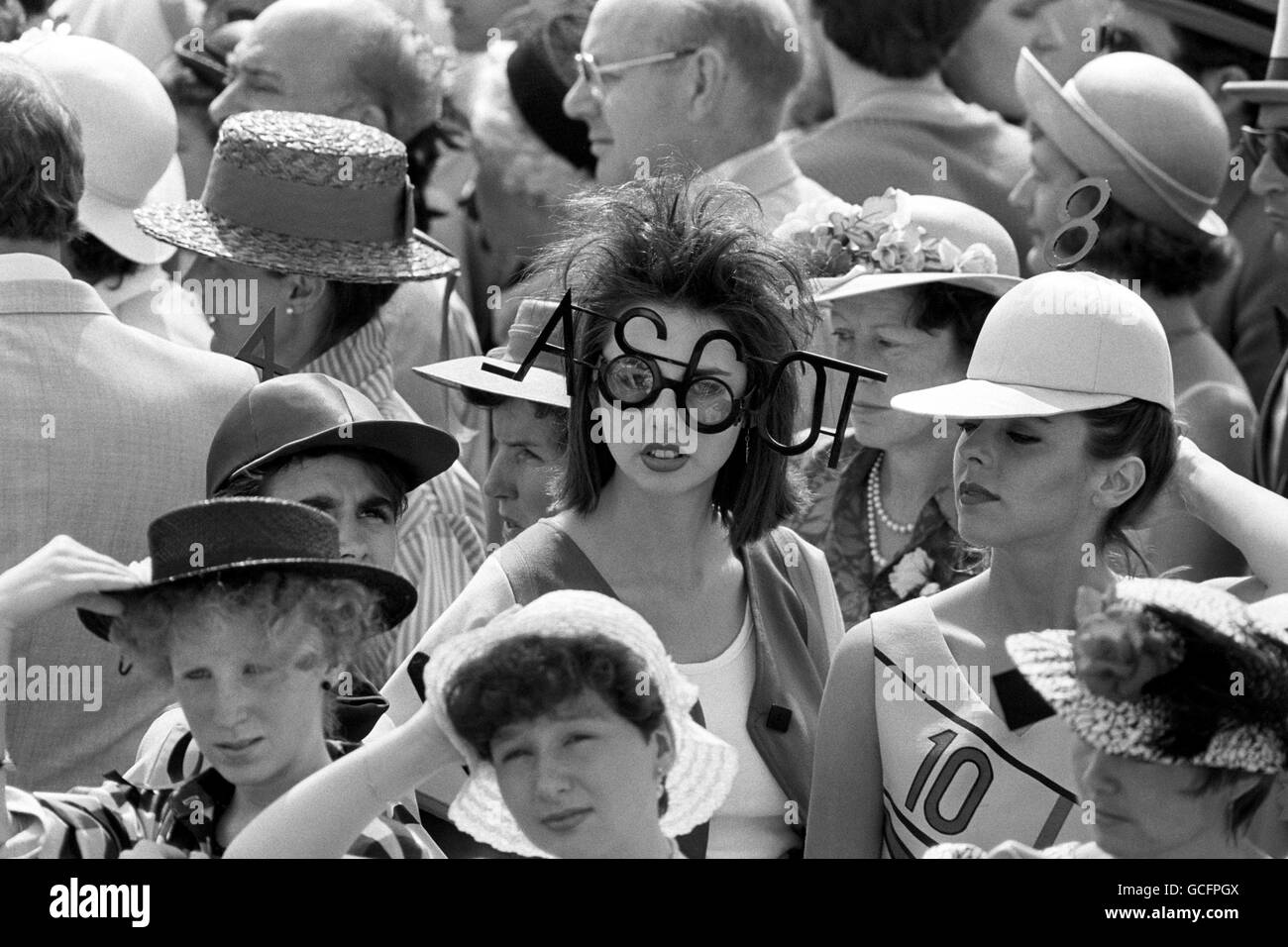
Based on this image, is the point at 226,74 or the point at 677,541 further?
the point at 226,74

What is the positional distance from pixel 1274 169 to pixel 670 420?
2.11m

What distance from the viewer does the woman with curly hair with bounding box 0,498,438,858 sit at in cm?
294

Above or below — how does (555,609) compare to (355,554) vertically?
above

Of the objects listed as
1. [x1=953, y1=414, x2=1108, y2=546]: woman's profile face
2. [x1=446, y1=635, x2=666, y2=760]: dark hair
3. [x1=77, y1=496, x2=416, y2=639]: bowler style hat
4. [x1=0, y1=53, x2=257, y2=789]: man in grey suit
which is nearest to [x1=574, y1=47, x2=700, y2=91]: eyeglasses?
[x1=0, y1=53, x2=257, y2=789]: man in grey suit

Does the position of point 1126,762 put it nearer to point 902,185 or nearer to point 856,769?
point 856,769

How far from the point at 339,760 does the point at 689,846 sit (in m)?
0.78

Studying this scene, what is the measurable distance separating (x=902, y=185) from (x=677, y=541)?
2.33 metres

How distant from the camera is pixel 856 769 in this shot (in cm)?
339

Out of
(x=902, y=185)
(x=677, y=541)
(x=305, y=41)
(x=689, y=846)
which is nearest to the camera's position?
(x=689, y=846)

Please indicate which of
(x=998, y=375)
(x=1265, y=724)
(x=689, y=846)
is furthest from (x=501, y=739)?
(x=998, y=375)

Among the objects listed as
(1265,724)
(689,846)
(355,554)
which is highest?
(1265,724)

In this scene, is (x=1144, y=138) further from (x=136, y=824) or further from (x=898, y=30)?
(x=136, y=824)

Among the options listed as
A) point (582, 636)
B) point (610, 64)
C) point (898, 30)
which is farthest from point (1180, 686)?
point (898, 30)
